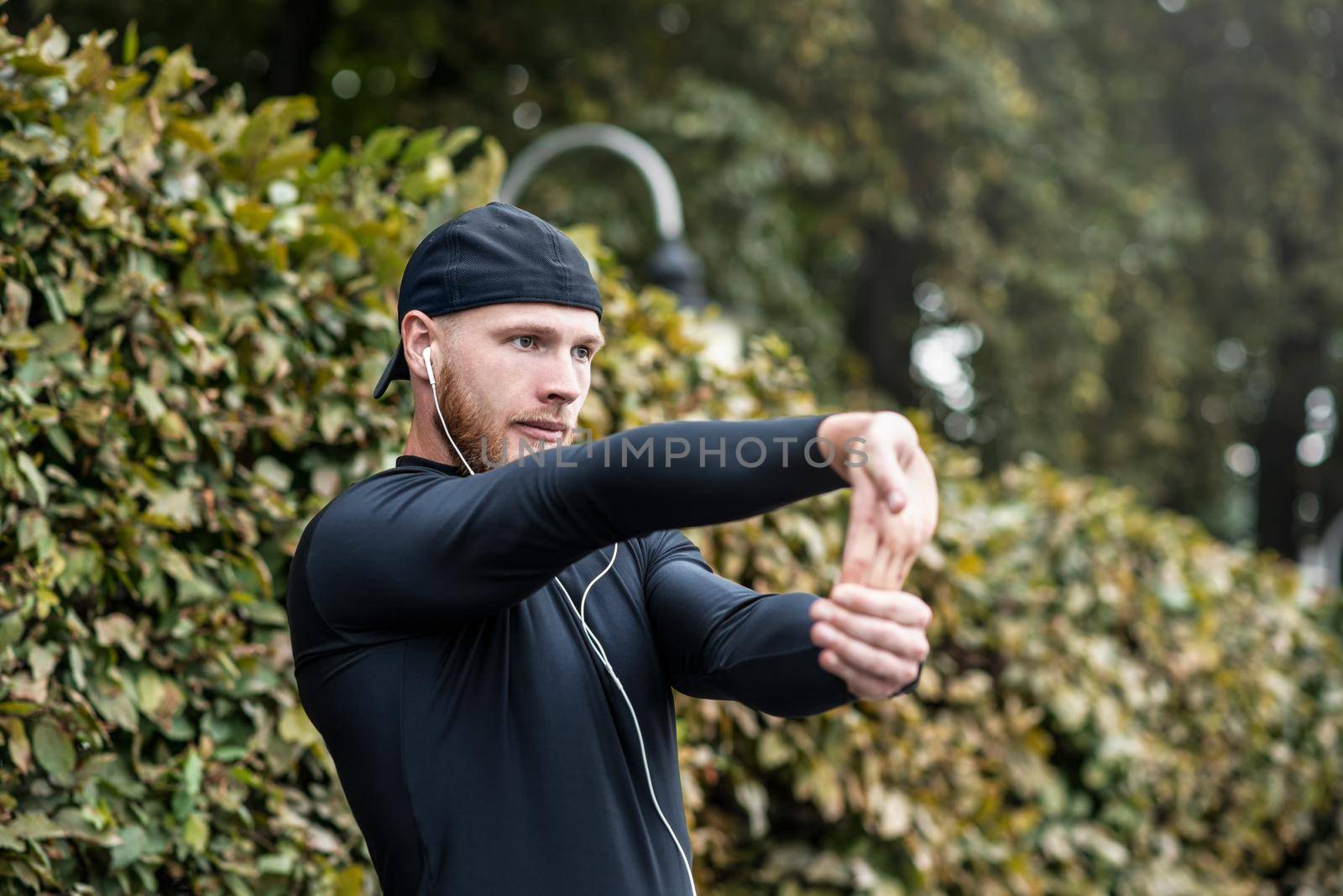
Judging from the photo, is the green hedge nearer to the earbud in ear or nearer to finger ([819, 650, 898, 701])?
the earbud in ear

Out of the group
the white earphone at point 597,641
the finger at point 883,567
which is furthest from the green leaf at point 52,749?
the finger at point 883,567

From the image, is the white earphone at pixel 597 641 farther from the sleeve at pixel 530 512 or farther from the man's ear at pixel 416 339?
the sleeve at pixel 530 512

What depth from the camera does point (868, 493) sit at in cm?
144

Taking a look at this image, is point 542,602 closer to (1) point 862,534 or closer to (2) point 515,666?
(2) point 515,666

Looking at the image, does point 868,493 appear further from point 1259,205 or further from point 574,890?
point 1259,205

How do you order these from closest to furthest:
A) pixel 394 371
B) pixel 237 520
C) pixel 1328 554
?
pixel 394 371
pixel 237 520
pixel 1328 554

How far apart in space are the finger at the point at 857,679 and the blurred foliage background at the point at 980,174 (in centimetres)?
765

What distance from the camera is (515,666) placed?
5.93ft

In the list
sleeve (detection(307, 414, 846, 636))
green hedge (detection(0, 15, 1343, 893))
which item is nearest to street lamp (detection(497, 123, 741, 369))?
green hedge (detection(0, 15, 1343, 893))

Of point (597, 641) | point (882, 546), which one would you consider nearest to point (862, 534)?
point (882, 546)

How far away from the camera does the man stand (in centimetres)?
147

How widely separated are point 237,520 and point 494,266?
4.30 ft

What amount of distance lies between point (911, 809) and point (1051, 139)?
11.3 metres

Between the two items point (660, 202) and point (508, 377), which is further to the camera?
point (660, 202)
